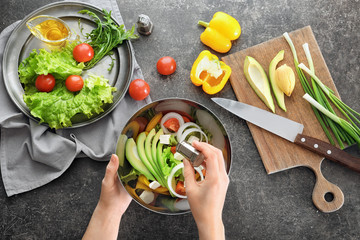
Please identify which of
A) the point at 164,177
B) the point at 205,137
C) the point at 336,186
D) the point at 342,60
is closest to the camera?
the point at 164,177

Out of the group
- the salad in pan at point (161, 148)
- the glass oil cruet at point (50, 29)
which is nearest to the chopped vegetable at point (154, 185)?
the salad in pan at point (161, 148)

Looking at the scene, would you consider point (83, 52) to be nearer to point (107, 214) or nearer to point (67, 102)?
point (67, 102)

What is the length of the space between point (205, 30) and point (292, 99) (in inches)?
27.4

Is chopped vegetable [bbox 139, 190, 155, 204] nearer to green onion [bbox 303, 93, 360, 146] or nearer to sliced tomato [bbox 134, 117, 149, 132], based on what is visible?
sliced tomato [bbox 134, 117, 149, 132]

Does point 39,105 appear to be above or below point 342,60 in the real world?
below

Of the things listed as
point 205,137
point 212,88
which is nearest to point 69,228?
point 205,137

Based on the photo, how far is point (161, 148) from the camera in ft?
5.64

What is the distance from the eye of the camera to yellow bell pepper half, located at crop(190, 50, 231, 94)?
190 centimetres

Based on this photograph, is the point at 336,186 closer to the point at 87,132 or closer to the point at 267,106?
the point at 267,106

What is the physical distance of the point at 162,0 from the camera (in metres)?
2.05

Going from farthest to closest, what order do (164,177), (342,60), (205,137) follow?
(342,60) < (205,137) < (164,177)

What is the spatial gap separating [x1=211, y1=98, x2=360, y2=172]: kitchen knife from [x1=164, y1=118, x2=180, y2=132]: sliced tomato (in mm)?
Result: 328

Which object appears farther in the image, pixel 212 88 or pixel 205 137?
pixel 212 88

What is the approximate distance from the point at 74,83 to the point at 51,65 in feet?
0.52
